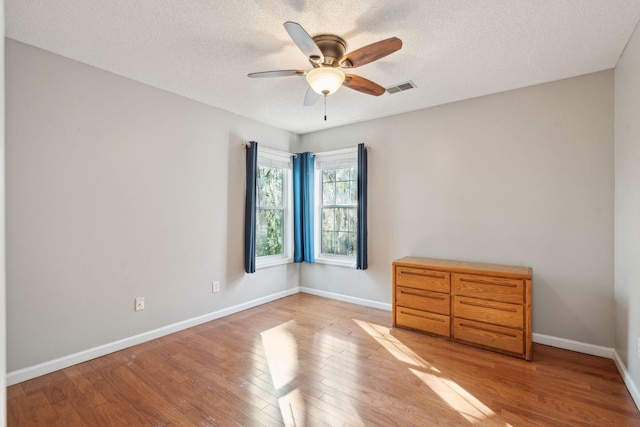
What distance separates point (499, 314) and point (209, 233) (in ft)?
10.1

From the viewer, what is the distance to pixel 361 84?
2453mm

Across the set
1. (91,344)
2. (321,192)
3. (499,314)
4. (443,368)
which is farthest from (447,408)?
(321,192)

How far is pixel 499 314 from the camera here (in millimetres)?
2863

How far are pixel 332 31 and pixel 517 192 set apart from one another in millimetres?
2367

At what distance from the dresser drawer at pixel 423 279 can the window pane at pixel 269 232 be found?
1887 mm

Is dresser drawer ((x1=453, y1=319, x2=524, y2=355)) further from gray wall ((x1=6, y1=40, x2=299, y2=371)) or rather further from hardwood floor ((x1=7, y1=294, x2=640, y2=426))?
gray wall ((x1=6, y1=40, x2=299, y2=371))

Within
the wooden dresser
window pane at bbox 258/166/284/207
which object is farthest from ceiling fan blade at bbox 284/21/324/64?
window pane at bbox 258/166/284/207

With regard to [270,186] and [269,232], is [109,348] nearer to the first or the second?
[269,232]

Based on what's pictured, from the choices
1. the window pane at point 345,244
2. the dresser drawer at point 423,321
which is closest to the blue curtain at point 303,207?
the window pane at point 345,244

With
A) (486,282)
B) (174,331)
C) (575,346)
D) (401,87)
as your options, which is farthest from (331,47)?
(575,346)

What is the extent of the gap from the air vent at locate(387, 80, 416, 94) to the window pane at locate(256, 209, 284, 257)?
2.27 m

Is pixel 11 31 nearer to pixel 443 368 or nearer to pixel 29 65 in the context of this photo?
pixel 29 65

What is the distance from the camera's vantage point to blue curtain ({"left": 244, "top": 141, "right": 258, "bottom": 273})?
3.99 metres

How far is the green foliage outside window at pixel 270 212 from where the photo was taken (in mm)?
4375
